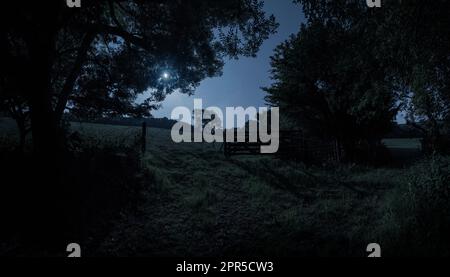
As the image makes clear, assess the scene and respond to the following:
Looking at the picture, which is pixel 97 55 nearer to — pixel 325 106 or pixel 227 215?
pixel 227 215

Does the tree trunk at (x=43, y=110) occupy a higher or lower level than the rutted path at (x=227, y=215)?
higher

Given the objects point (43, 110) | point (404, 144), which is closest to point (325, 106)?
point (43, 110)

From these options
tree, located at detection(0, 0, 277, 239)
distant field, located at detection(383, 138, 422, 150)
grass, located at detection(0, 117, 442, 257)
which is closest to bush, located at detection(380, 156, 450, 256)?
grass, located at detection(0, 117, 442, 257)

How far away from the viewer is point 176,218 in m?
7.13

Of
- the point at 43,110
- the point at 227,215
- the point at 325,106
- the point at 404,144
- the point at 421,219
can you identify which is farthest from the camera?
the point at 404,144

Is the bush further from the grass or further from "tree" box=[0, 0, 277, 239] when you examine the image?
"tree" box=[0, 0, 277, 239]

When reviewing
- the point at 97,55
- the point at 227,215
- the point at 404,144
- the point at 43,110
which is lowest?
the point at 227,215

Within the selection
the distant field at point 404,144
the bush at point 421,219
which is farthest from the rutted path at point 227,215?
the distant field at point 404,144

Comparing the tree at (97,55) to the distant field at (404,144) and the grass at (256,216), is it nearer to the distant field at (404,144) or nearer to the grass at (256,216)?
the grass at (256,216)

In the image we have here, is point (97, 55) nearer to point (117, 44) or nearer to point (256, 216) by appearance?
point (117, 44)

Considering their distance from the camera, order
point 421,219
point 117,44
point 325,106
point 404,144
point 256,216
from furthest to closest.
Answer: point 404,144 → point 325,106 → point 117,44 → point 256,216 → point 421,219

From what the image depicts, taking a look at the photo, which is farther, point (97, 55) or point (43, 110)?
point (97, 55)

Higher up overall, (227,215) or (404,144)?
(404,144)
